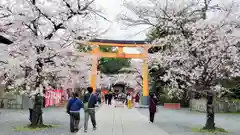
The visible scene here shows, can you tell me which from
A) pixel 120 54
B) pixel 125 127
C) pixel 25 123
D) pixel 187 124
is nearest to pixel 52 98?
pixel 120 54

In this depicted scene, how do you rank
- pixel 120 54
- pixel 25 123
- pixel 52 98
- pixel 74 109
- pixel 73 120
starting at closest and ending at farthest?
pixel 73 120
pixel 74 109
pixel 25 123
pixel 52 98
pixel 120 54

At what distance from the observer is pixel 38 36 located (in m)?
14.6

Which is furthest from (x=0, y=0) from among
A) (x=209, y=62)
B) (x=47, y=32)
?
(x=209, y=62)

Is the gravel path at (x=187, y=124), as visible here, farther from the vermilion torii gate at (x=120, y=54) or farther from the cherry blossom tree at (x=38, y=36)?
the vermilion torii gate at (x=120, y=54)

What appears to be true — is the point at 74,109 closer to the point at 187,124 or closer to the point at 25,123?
the point at 25,123

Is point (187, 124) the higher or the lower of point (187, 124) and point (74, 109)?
the lower

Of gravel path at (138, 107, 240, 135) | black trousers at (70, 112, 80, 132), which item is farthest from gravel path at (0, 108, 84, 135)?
gravel path at (138, 107, 240, 135)

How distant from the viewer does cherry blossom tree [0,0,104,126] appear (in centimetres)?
1417

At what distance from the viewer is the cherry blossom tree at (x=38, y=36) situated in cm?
1417

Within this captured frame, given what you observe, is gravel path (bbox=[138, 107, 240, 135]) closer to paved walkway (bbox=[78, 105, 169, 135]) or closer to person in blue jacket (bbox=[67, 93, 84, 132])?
paved walkway (bbox=[78, 105, 169, 135])

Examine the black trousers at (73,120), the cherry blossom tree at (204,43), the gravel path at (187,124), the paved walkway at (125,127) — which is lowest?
the gravel path at (187,124)

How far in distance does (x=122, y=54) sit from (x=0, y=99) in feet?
54.7

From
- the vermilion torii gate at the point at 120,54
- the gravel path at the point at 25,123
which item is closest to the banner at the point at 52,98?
the vermilion torii gate at the point at 120,54

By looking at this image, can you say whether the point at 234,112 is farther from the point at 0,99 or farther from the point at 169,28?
the point at 0,99
